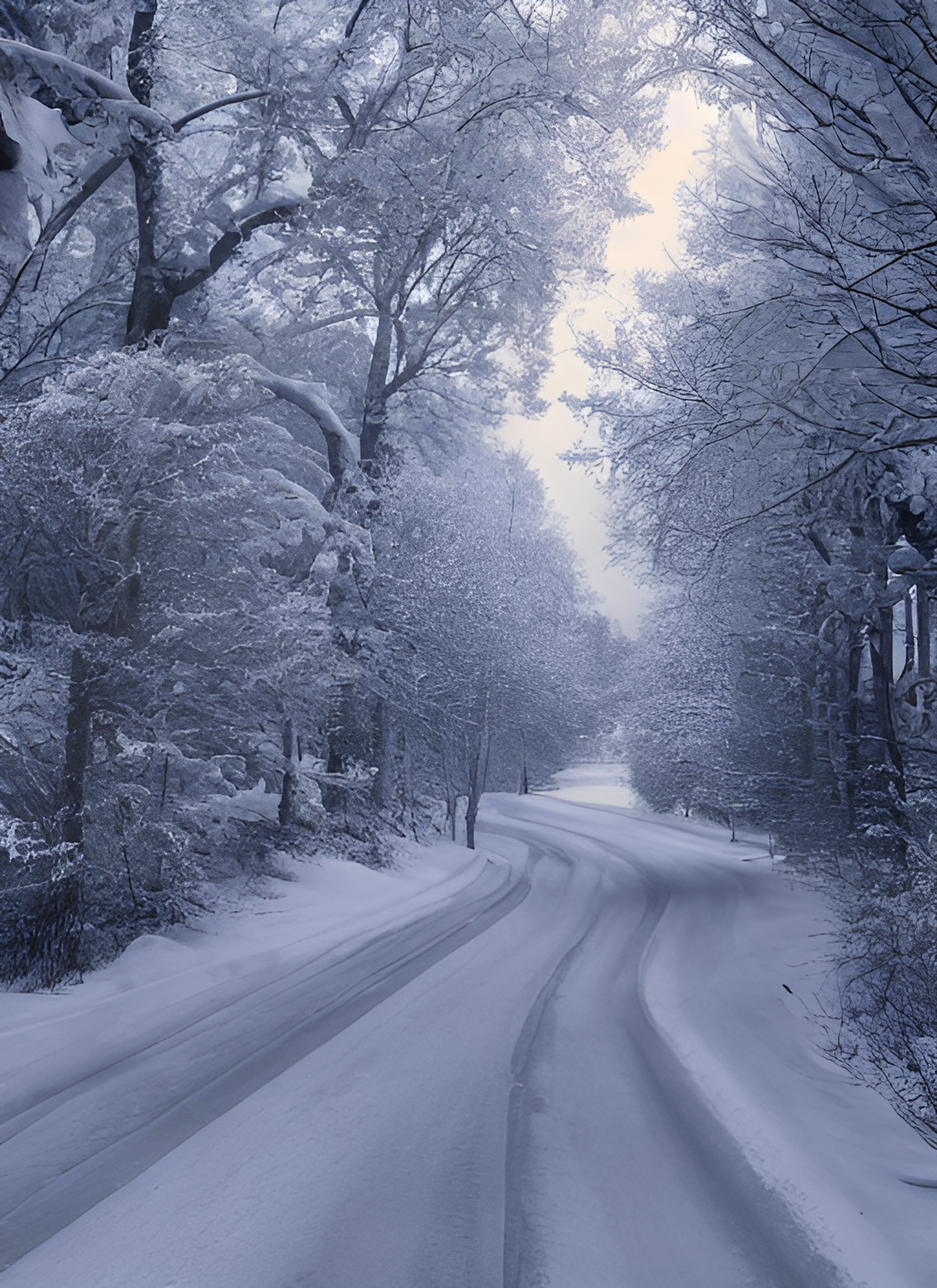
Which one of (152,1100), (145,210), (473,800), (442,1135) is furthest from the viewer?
(473,800)

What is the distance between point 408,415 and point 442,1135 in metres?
15.8

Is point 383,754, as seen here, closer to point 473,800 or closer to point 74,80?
point 473,800

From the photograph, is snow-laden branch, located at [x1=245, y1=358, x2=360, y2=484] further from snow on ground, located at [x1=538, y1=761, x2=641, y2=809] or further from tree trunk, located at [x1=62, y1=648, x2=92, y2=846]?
snow on ground, located at [x1=538, y1=761, x2=641, y2=809]

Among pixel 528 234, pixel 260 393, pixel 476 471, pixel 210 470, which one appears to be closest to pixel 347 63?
pixel 528 234

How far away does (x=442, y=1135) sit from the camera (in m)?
4.32

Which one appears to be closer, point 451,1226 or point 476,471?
point 451,1226

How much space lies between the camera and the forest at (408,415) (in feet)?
20.8

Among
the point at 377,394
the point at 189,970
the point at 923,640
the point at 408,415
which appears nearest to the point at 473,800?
the point at 408,415

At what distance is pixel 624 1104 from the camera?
195 inches

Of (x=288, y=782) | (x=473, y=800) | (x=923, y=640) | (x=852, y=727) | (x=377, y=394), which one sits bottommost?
(x=473, y=800)

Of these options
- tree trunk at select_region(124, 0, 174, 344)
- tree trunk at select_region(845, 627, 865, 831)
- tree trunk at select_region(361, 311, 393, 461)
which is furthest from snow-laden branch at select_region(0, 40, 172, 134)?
tree trunk at select_region(845, 627, 865, 831)

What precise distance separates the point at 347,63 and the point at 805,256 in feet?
21.9

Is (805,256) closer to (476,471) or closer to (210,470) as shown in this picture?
(210,470)

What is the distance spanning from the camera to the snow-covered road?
3240 mm
